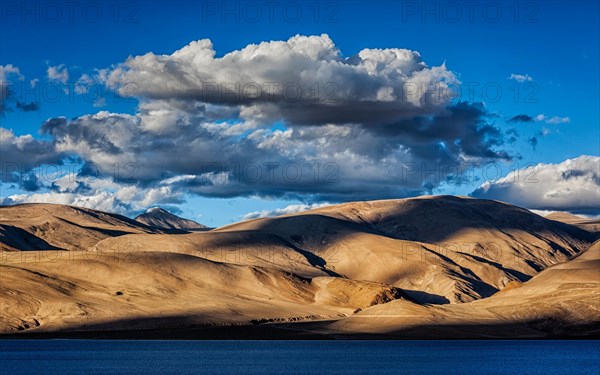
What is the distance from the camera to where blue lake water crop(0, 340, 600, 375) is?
4225 inches

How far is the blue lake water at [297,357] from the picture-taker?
10731cm

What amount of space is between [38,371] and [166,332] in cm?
7884

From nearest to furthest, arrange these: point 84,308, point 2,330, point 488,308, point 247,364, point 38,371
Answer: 1. point 38,371
2. point 247,364
3. point 2,330
4. point 84,308
5. point 488,308

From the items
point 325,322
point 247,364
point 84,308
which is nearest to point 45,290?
point 84,308

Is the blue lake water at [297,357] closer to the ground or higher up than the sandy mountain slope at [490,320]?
closer to the ground

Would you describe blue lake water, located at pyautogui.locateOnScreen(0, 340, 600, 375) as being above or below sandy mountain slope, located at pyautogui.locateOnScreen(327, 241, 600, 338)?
below

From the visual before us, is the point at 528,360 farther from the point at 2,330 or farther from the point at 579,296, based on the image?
the point at 2,330

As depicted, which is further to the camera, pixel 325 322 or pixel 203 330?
pixel 325 322

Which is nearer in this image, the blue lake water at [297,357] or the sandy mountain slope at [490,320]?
the blue lake water at [297,357]

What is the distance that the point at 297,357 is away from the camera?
127812 millimetres

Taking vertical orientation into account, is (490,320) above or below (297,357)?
above

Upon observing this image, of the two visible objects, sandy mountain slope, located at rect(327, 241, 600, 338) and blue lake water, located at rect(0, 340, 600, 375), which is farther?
sandy mountain slope, located at rect(327, 241, 600, 338)

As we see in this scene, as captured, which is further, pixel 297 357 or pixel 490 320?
pixel 490 320

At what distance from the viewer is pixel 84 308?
609 ft
